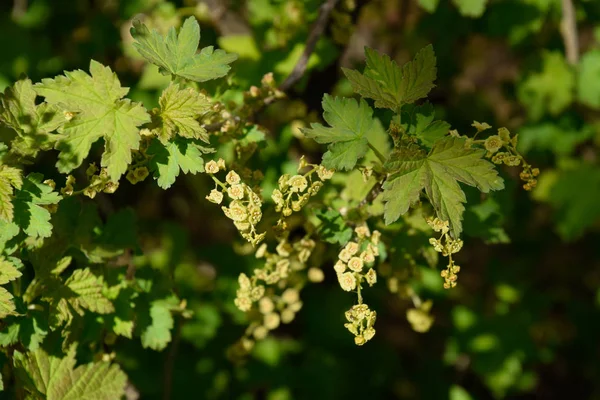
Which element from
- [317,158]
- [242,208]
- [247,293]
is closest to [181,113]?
[242,208]

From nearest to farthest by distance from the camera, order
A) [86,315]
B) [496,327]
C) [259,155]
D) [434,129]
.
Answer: [434,129], [86,315], [259,155], [496,327]

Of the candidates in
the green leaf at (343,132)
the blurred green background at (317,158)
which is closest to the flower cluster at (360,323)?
the green leaf at (343,132)

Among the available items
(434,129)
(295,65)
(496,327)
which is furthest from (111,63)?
(496,327)

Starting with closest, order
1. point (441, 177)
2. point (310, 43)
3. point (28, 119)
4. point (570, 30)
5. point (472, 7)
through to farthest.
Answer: point (441, 177) → point (28, 119) → point (310, 43) → point (472, 7) → point (570, 30)

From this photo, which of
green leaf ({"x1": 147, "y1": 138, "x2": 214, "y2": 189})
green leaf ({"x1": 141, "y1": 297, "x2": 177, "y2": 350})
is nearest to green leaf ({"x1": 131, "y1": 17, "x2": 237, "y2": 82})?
green leaf ({"x1": 147, "y1": 138, "x2": 214, "y2": 189})

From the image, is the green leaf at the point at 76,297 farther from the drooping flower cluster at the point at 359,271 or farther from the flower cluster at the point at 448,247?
the flower cluster at the point at 448,247

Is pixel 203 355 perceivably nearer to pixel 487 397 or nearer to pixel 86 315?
pixel 86 315

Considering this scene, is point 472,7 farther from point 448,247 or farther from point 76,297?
point 76,297

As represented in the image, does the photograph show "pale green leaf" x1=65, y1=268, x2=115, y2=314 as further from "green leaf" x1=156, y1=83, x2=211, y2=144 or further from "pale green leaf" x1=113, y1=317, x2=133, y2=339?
"green leaf" x1=156, y1=83, x2=211, y2=144
